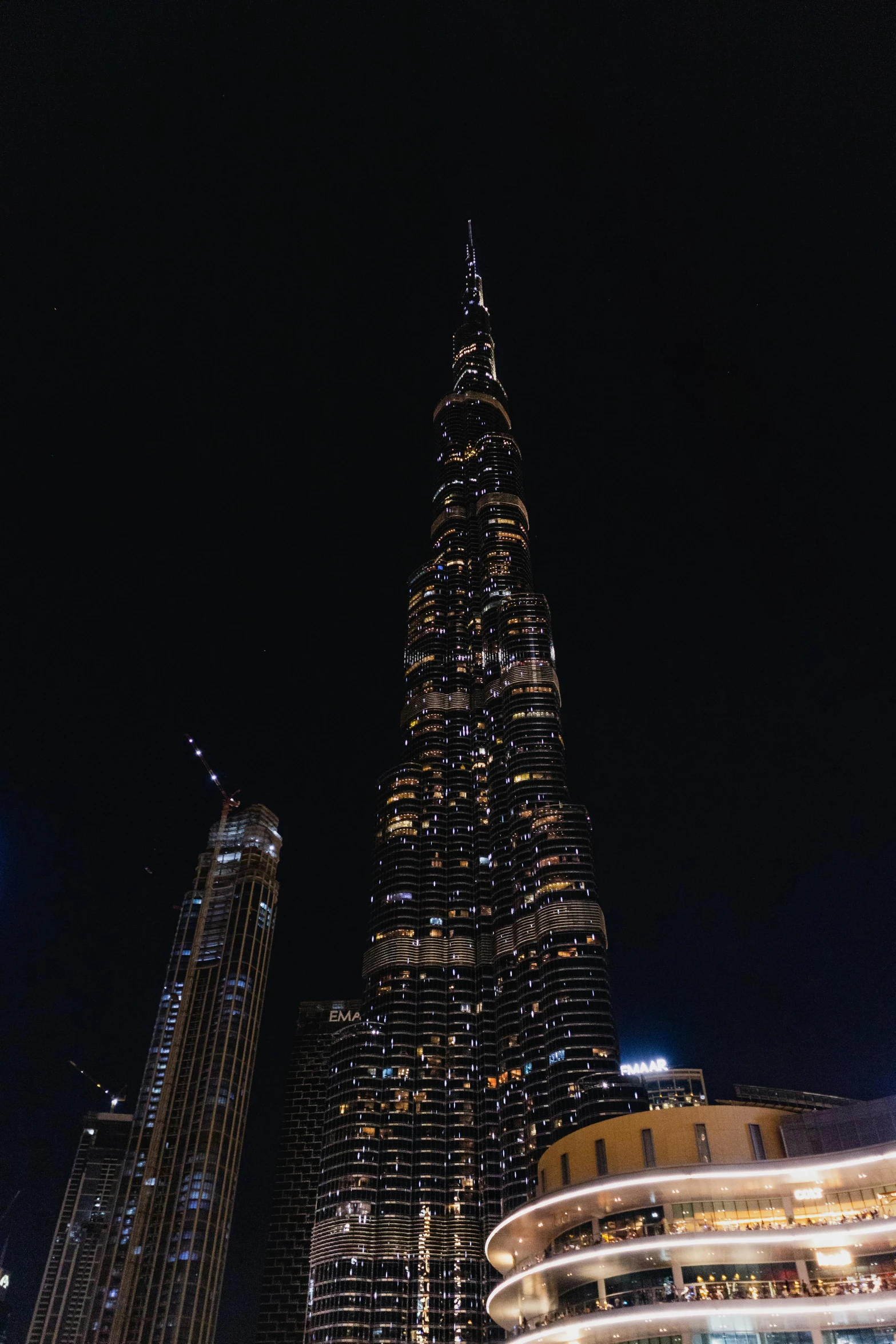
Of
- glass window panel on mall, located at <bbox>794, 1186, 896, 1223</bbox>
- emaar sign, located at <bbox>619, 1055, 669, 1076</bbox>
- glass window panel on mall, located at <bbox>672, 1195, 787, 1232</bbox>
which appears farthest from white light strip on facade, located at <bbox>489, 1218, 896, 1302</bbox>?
emaar sign, located at <bbox>619, 1055, 669, 1076</bbox>

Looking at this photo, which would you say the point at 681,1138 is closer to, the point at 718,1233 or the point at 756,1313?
the point at 718,1233

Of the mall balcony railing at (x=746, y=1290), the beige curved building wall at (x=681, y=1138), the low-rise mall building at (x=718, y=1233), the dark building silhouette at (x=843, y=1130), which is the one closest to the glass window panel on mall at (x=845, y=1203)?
the low-rise mall building at (x=718, y=1233)

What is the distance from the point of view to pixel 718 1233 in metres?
77.9

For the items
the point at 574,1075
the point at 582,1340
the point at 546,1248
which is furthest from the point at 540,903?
the point at 582,1340

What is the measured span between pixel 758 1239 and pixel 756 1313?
17.5 feet

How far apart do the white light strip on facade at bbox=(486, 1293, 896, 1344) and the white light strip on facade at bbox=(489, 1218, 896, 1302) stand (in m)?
4.14

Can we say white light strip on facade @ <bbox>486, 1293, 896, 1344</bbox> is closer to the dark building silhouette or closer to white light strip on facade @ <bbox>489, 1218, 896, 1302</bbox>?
white light strip on facade @ <bbox>489, 1218, 896, 1302</bbox>

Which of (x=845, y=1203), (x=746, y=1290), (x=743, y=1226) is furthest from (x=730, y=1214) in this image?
(x=845, y=1203)

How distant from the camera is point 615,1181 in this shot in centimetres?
8194

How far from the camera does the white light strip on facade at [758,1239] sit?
2955 inches

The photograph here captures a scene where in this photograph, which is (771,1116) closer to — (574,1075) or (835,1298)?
(835,1298)

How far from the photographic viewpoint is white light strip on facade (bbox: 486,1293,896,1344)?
232ft

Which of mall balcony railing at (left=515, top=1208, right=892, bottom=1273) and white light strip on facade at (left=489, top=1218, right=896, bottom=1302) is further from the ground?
mall balcony railing at (left=515, top=1208, right=892, bottom=1273)

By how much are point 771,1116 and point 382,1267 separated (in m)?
115
